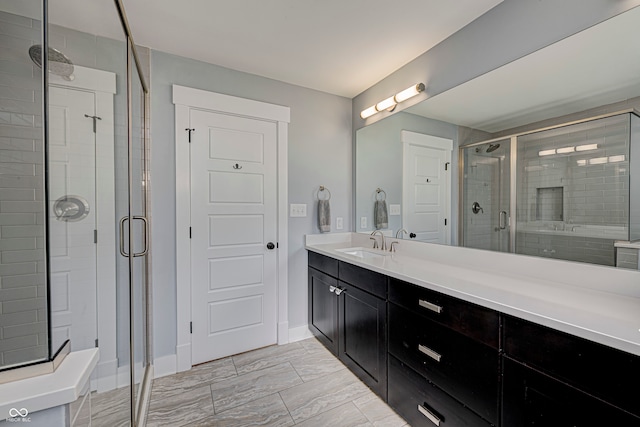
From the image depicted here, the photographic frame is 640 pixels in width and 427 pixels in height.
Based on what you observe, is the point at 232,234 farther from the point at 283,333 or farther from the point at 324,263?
the point at 283,333

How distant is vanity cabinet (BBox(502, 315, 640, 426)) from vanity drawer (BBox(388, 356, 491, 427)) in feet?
0.68

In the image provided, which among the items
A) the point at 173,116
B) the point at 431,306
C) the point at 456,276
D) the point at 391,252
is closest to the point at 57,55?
the point at 173,116

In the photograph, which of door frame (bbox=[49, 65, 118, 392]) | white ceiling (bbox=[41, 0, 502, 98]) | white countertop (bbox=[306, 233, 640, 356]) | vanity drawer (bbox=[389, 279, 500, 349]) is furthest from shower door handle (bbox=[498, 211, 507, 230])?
door frame (bbox=[49, 65, 118, 392])

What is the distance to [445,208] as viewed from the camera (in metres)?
1.93

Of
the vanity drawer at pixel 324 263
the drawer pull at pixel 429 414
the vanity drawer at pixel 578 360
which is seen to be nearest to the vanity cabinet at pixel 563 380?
the vanity drawer at pixel 578 360

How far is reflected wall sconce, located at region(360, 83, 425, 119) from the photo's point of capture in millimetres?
1948

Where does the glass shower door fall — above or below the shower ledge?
above

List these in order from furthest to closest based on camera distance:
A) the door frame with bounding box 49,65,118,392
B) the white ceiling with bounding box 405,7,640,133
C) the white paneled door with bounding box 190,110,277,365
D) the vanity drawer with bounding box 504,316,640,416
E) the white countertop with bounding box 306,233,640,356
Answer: the white paneled door with bounding box 190,110,277,365 → the door frame with bounding box 49,65,118,392 → the white ceiling with bounding box 405,7,640,133 → the white countertop with bounding box 306,233,640,356 → the vanity drawer with bounding box 504,316,640,416

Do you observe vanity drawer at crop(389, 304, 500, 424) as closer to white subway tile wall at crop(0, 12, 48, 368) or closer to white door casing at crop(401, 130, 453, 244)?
white door casing at crop(401, 130, 453, 244)

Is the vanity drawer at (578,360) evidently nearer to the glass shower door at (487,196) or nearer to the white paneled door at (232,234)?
the glass shower door at (487,196)

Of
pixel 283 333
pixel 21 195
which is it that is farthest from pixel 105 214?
pixel 283 333

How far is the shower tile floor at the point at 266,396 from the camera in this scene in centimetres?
155

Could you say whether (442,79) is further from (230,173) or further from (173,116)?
(173,116)

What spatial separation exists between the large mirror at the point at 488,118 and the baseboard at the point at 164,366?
6.37 feet
